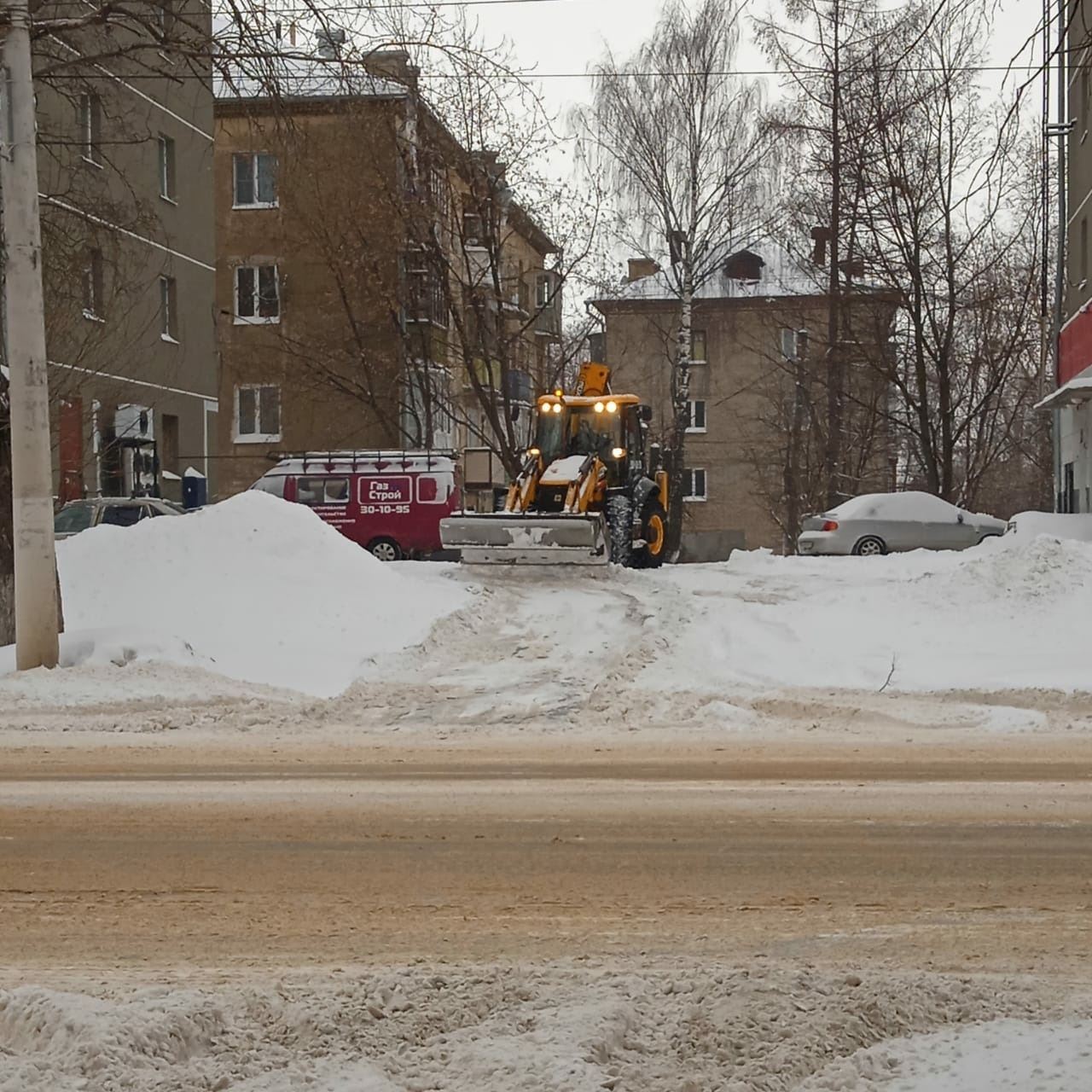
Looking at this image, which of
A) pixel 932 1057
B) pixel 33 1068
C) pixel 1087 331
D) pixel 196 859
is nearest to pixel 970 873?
pixel 932 1057

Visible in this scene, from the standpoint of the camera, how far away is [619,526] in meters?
23.5

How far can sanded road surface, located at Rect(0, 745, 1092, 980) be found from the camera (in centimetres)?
547

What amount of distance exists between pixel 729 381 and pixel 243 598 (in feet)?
168

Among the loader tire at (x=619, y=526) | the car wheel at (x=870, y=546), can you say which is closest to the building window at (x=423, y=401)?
the car wheel at (x=870, y=546)

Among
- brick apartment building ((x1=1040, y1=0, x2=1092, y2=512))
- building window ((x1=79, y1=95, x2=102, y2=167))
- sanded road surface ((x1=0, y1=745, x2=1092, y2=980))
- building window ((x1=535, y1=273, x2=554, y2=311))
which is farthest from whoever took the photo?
A: building window ((x1=535, y1=273, x2=554, y2=311))

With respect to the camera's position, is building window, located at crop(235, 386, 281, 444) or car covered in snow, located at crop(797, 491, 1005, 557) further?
building window, located at crop(235, 386, 281, 444)

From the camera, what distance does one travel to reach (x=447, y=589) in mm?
18250

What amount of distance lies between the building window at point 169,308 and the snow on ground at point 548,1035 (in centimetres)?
3221

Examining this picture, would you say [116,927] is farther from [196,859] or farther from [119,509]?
[119,509]

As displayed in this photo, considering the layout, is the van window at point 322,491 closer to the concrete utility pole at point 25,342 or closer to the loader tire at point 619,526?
the loader tire at point 619,526

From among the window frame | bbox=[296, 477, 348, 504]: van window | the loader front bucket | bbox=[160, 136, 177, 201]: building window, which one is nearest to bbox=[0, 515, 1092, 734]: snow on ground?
the loader front bucket

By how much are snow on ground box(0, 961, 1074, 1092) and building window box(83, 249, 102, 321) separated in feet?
49.2

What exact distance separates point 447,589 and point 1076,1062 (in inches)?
567

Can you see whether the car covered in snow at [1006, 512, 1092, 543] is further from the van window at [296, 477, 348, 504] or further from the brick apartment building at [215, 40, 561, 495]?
the brick apartment building at [215, 40, 561, 495]
